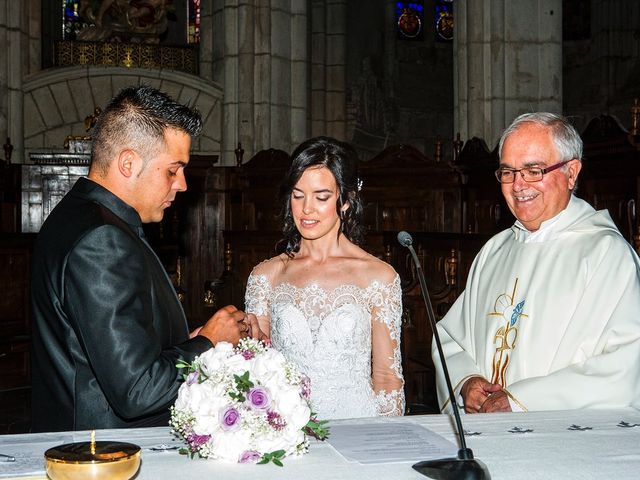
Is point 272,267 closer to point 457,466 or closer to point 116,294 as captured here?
point 116,294

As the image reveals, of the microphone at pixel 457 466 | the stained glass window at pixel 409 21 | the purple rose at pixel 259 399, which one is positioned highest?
the stained glass window at pixel 409 21

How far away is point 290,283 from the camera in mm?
→ 3562

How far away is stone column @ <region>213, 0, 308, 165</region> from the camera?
1240cm

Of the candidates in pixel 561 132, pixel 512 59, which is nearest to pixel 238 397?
pixel 561 132

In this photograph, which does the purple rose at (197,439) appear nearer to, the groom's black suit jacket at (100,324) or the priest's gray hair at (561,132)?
the groom's black suit jacket at (100,324)

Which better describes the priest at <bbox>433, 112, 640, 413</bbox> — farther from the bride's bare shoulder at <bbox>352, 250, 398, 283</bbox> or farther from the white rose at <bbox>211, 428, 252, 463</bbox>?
the white rose at <bbox>211, 428, 252, 463</bbox>

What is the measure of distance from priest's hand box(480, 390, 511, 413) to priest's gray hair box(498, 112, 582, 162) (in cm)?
93

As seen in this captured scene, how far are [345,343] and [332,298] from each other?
193 mm

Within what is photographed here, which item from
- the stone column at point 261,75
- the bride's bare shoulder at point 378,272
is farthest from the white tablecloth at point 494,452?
the stone column at point 261,75

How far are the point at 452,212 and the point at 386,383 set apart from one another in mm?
6491

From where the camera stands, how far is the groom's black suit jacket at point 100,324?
2.38 metres

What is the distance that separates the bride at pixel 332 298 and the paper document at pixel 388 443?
895mm

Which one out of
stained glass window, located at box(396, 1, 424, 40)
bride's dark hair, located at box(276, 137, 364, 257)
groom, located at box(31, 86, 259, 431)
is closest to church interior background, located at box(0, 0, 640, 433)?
stained glass window, located at box(396, 1, 424, 40)

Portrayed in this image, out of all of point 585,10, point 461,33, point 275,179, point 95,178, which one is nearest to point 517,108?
point 461,33
